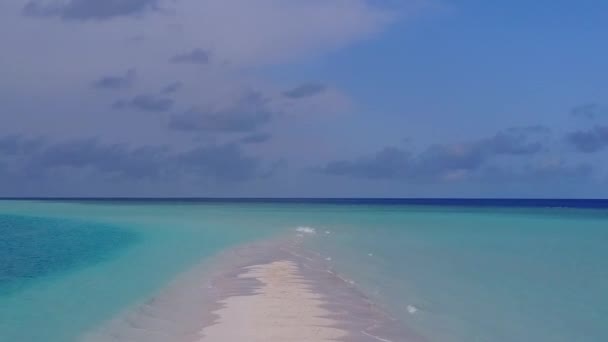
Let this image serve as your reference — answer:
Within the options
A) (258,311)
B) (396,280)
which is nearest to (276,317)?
(258,311)

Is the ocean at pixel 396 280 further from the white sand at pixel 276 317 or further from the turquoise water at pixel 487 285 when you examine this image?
the white sand at pixel 276 317

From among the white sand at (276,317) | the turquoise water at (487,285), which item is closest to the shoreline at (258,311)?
the white sand at (276,317)

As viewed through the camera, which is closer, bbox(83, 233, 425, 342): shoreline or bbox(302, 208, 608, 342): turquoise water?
bbox(83, 233, 425, 342): shoreline

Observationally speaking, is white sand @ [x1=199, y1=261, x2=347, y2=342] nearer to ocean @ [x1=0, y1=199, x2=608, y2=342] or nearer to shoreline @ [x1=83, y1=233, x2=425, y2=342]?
shoreline @ [x1=83, y1=233, x2=425, y2=342]

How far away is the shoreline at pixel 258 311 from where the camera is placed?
1272cm

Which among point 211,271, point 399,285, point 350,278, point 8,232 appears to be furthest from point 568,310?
point 8,232

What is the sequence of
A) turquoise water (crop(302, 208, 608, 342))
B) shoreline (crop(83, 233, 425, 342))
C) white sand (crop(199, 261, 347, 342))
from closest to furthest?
1. white sand (crop(199, 261, 347, 342))
2. shoreline (crop(83, 233, 425, 342))
3. turquoise water (crop(302, 208, 608, 342))

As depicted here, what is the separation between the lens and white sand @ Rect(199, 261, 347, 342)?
40.5ft

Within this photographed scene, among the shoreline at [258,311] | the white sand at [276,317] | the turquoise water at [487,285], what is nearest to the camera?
the white sand at [276,317]

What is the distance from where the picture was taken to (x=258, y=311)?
14750mm

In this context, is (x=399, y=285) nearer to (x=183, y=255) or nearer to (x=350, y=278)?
(x=350, y=278)

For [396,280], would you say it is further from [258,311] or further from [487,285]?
[258,311]

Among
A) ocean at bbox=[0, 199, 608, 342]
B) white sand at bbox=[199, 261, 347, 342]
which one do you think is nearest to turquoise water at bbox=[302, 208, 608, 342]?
ocean at bbox=[0, 199, 608, 342]

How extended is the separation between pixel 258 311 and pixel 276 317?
2.63 feet
